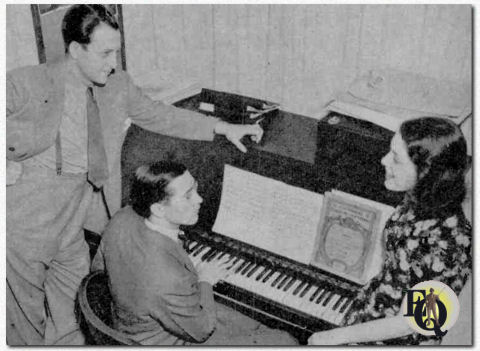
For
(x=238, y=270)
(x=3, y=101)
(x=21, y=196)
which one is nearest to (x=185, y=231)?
(x=238, y=270)

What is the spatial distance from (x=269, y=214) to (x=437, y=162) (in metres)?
0.87

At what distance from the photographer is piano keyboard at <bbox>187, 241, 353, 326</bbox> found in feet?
8.32

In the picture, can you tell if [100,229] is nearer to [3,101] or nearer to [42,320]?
[42,320]

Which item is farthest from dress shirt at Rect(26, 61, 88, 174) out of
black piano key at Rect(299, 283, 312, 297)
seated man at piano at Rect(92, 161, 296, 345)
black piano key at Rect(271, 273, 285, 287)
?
black piano key at Rect(299, 283, 312, 297)

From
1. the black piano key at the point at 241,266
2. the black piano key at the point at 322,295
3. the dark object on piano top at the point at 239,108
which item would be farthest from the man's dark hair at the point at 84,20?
the black piano key at the point at 322,295

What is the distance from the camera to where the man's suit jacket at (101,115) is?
244 centimetres

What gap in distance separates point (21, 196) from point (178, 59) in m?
1.22

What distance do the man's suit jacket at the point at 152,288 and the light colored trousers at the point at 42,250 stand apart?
1.34 feet

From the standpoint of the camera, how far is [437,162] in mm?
2051

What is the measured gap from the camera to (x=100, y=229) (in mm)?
2973

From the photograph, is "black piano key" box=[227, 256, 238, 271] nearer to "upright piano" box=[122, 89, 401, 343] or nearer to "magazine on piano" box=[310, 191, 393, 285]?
"upright piano" box=[122, 89, 401, 343]

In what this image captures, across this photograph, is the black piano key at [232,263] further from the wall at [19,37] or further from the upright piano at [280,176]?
the wall at [19,37]

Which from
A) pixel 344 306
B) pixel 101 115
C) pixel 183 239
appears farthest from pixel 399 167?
pixel 101 115

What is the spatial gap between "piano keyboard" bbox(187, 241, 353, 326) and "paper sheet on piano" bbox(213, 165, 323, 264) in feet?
0.32
